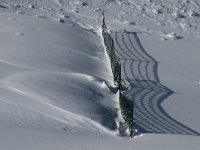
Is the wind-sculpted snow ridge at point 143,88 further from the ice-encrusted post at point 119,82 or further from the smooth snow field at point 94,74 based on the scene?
the ice-encrusted post at point 119,82

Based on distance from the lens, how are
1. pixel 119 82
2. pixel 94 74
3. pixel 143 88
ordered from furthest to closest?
1. pixel 94 74
2. pixel 143 88
3. pixel 119 82

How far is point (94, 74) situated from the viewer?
13.9 metres

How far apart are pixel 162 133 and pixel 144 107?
78.0 inches

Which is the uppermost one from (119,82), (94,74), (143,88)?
(119,82)

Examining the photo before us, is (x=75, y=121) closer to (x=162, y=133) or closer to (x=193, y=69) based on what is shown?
(x=162, y=133)

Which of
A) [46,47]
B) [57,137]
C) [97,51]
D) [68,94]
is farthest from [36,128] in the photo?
[97,51]

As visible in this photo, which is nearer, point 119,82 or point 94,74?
point 119,82

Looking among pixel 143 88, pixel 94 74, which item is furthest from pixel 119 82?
pixel 94 74

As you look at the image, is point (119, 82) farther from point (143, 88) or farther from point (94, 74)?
point (94, 74)

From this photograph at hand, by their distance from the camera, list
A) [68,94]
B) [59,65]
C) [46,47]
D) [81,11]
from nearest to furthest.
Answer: [68,94]
[59,65]
[46,47]
[81,11]

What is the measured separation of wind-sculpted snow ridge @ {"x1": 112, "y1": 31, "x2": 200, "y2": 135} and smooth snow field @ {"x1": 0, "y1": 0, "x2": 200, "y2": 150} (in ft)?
0.08

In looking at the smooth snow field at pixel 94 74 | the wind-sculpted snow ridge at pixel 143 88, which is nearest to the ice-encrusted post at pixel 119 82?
the smooth snow field at pixel 94 74

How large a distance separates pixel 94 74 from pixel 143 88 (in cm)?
132

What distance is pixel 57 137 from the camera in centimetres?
902
